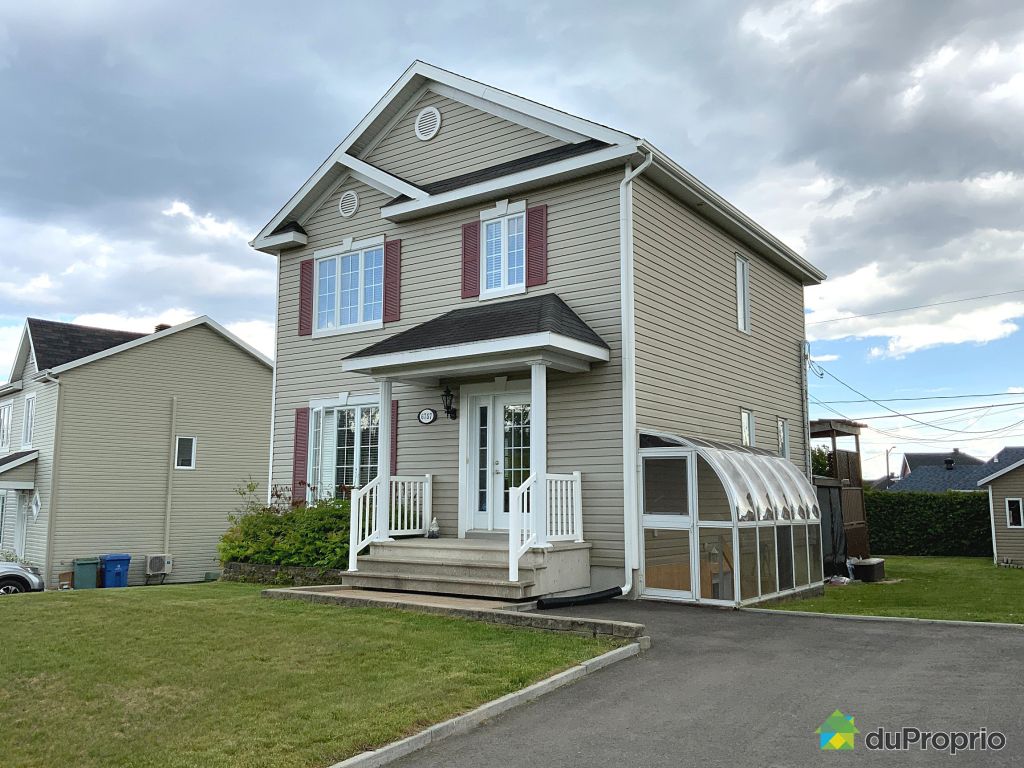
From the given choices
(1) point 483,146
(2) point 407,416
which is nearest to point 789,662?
(2) point 407,416

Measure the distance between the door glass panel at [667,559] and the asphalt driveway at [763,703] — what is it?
93.0 inches

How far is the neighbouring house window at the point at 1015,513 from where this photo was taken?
81.6 ft

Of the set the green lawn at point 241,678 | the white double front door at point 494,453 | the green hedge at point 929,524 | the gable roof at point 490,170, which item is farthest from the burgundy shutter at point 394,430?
the green hedge at point 929,524

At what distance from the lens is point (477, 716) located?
223 inches

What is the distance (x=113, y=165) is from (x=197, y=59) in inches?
178

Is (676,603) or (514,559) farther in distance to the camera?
(676,603)

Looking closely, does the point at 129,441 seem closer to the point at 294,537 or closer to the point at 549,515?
the point at 294,537

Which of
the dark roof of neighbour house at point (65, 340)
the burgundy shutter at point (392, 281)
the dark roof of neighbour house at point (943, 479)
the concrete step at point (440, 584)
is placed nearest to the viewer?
the concrete step at point (440, 584)

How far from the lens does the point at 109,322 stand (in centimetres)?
2812

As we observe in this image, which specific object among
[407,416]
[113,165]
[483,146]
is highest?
[113,165]

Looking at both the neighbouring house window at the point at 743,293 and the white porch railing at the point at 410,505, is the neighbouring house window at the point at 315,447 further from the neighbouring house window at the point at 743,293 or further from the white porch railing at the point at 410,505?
the neighbouring house window at the point at 743,293

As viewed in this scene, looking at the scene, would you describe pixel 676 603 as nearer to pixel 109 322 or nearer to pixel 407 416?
pixel 407 416

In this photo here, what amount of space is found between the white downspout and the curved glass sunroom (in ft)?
0.64

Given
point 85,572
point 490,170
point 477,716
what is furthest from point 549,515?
point 85,572
